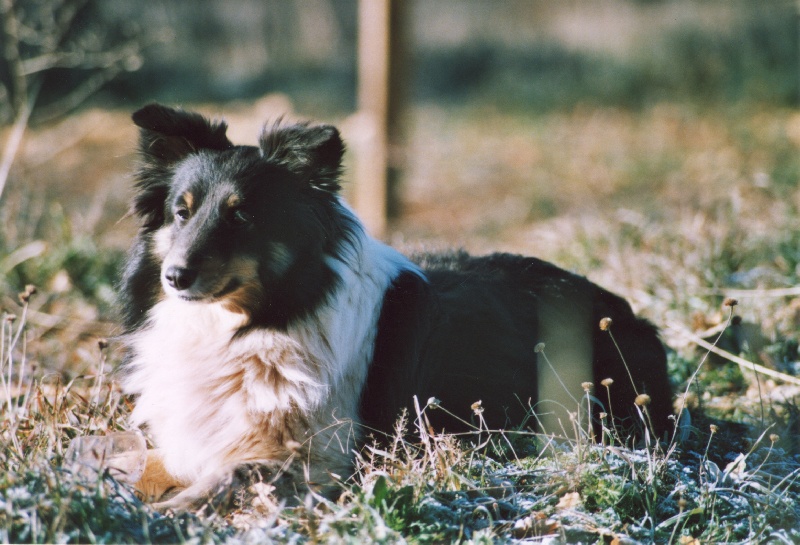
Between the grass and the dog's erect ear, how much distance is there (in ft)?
3.17

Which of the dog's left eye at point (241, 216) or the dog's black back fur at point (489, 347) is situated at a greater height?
the dog's left eye at point (241, 216)

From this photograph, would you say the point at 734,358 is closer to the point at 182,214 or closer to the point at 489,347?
the point at 489,347

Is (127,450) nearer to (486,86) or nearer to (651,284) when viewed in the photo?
(651,284)

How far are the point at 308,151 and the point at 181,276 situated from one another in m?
0.79

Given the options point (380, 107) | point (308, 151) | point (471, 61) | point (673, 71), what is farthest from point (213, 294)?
point (471, 61)

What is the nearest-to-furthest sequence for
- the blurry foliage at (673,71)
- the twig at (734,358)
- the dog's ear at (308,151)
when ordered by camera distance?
the dog's ear at (308,151) → the twig at (734,358) → the blurry foliage at (673,71)

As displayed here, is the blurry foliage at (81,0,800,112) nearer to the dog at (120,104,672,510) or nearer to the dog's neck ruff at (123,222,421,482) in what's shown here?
the dog at (120,104,672,510)

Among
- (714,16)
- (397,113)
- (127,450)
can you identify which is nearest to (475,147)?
Answer: (397,113)

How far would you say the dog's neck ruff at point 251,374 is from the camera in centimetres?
342

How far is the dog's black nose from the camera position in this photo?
10.6 feet

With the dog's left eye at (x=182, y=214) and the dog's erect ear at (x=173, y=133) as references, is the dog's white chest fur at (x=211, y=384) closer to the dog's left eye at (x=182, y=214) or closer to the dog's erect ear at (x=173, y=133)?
the dog's left eye at (x=182, y=214)

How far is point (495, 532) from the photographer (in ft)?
9.90

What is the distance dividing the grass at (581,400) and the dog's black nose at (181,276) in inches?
32.3

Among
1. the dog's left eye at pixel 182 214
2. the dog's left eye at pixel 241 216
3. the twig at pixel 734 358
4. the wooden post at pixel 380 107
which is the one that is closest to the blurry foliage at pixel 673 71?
the wooden post at pixel 380 107
